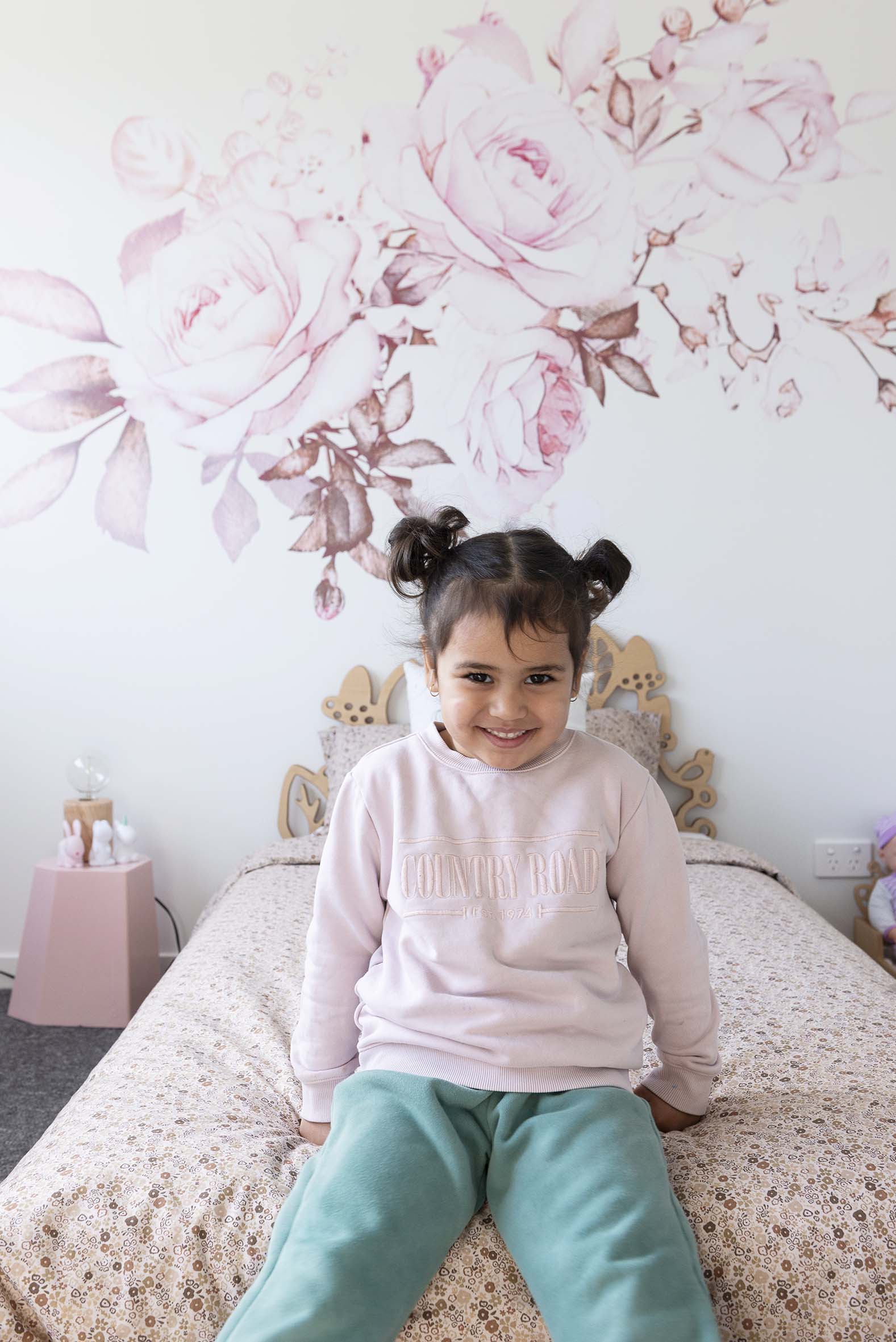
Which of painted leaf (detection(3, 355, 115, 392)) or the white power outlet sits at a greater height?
painted leaf (detection(3, 355, 115, 392))

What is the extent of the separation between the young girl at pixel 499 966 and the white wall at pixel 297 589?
1.55 m

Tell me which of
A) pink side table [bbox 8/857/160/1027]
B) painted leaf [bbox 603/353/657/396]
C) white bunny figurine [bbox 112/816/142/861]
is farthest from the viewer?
painted leaf [bbox 603/353/657/396]

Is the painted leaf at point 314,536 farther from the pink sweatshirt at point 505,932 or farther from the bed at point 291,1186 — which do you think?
the pink sweatshirt at point 505,932

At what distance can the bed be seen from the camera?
918 mm

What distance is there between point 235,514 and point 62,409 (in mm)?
489

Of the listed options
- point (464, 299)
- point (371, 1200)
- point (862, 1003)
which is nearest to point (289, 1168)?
point (371, 1200)

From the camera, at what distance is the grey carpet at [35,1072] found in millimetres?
1907

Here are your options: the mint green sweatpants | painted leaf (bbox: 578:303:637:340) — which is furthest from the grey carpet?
painted leaf (bbox: 578:303:637:340)

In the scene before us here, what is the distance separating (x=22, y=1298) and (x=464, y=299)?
224cm

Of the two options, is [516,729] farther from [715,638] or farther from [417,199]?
[417,199]

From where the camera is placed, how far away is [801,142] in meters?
2.60

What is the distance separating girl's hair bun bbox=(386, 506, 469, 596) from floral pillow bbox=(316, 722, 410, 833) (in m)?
1.41

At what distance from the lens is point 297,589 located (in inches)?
105

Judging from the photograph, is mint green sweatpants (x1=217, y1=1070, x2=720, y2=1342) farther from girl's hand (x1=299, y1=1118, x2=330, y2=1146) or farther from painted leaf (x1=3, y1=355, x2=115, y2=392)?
painted leaf (x1=3, y1=355, x2=115, y2=392)
